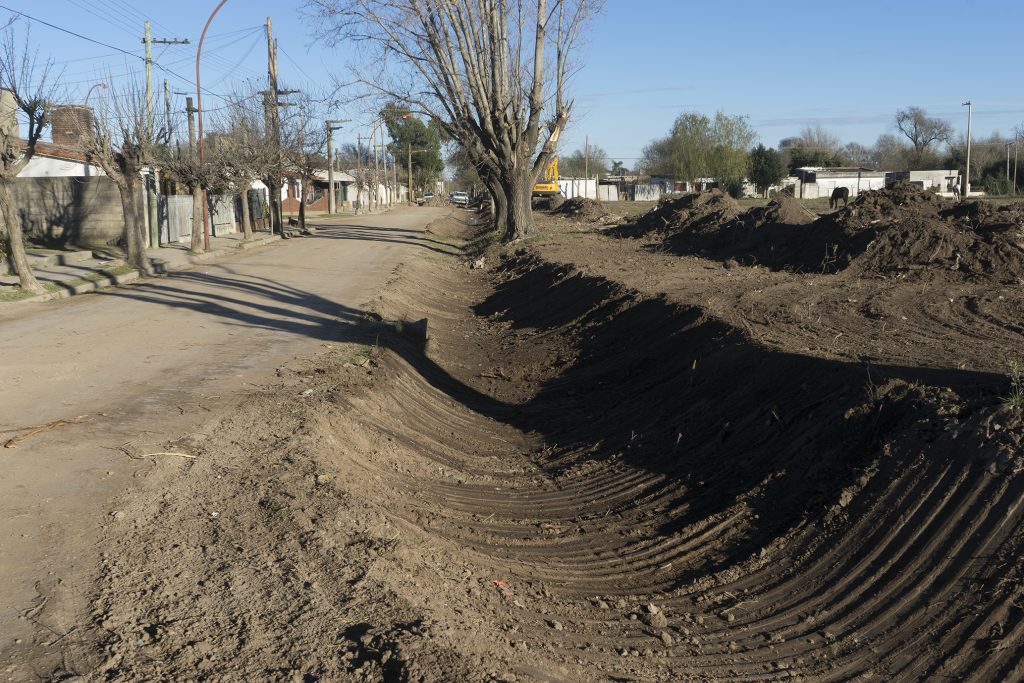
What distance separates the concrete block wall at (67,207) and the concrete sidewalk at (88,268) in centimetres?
205

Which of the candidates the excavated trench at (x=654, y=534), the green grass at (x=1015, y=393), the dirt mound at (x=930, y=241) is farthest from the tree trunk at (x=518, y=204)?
the green grass at (x=1015, y=393)

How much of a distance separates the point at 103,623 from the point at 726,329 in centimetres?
790

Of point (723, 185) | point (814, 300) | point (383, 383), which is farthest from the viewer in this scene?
point (723, 185)

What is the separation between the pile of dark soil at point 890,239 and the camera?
1622cm

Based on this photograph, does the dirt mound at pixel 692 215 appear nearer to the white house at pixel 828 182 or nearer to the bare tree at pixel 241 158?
the bare tree at pixel 241 158

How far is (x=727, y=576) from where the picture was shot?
18.9ft

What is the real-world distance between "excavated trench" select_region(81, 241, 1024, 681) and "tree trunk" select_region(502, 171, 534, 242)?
19.8 meters

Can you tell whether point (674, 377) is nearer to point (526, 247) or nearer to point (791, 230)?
point (791, 230)

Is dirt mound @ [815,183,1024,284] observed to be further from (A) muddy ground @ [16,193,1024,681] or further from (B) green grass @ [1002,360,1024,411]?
(B) green grass @ [1002,360,1024,411]

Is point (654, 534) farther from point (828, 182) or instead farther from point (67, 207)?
point (828, 182)

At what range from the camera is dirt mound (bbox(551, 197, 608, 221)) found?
44.0 meters

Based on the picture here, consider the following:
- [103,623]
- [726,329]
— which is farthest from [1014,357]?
[103,623]

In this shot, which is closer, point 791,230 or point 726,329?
point 726,329

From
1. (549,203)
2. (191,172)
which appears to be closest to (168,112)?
(191,172)
